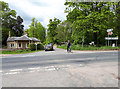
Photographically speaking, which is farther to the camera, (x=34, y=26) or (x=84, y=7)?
(x=34, y=26)

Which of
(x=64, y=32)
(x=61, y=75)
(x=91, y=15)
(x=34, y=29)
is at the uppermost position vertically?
(x=34, y=29)

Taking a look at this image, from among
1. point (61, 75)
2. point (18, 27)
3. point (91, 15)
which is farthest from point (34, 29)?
point (61, 75)

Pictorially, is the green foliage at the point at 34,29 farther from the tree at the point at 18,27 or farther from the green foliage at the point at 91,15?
the green foliage at the point at 91,15

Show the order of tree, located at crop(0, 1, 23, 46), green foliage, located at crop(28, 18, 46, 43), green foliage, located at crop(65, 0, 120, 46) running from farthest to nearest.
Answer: green foliage, located at crop(28, 18, 46, 43), tree, located at crop(0, 1, 23, 46), green foliage, located at crop(65, 0, 120, 46)

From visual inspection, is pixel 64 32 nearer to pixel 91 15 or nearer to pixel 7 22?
pixel 91 15

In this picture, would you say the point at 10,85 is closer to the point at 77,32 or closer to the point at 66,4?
the point at 77,32

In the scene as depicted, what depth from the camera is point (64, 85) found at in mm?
3094

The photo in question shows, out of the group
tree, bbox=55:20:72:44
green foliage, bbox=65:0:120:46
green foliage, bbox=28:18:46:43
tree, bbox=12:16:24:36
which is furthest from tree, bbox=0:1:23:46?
green foliage, bbox=65:0:120:46

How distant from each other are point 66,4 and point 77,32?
26.1 feet

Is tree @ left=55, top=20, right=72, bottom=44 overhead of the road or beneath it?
overhead

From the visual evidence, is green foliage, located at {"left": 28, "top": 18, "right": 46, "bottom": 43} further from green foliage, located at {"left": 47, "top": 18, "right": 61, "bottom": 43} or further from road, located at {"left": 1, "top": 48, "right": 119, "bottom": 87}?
road, located at {"left": 1, "top": 48, "right": 119, "bottom": 87}

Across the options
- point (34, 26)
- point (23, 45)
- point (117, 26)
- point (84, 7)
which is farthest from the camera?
point (34, 26)

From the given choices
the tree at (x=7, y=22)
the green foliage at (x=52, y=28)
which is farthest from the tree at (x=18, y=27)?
the green foliage at (x=52, y=28)

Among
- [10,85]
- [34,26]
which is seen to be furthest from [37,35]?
[10,85]
